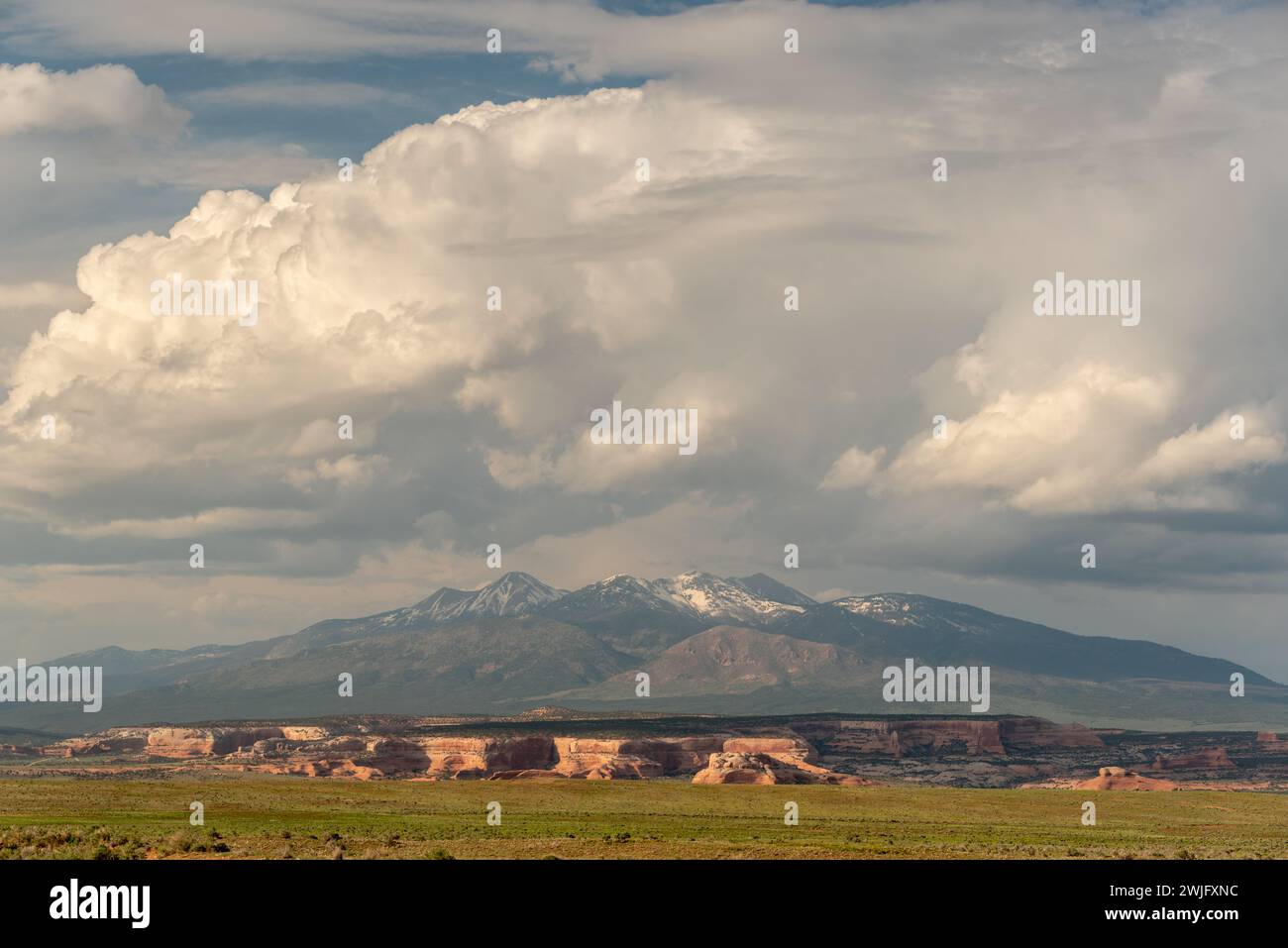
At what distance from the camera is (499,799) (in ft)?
456

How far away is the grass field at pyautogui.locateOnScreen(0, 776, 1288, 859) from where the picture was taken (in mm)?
77125

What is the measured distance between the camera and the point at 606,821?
112 m

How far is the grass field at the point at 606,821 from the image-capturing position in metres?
77.1
